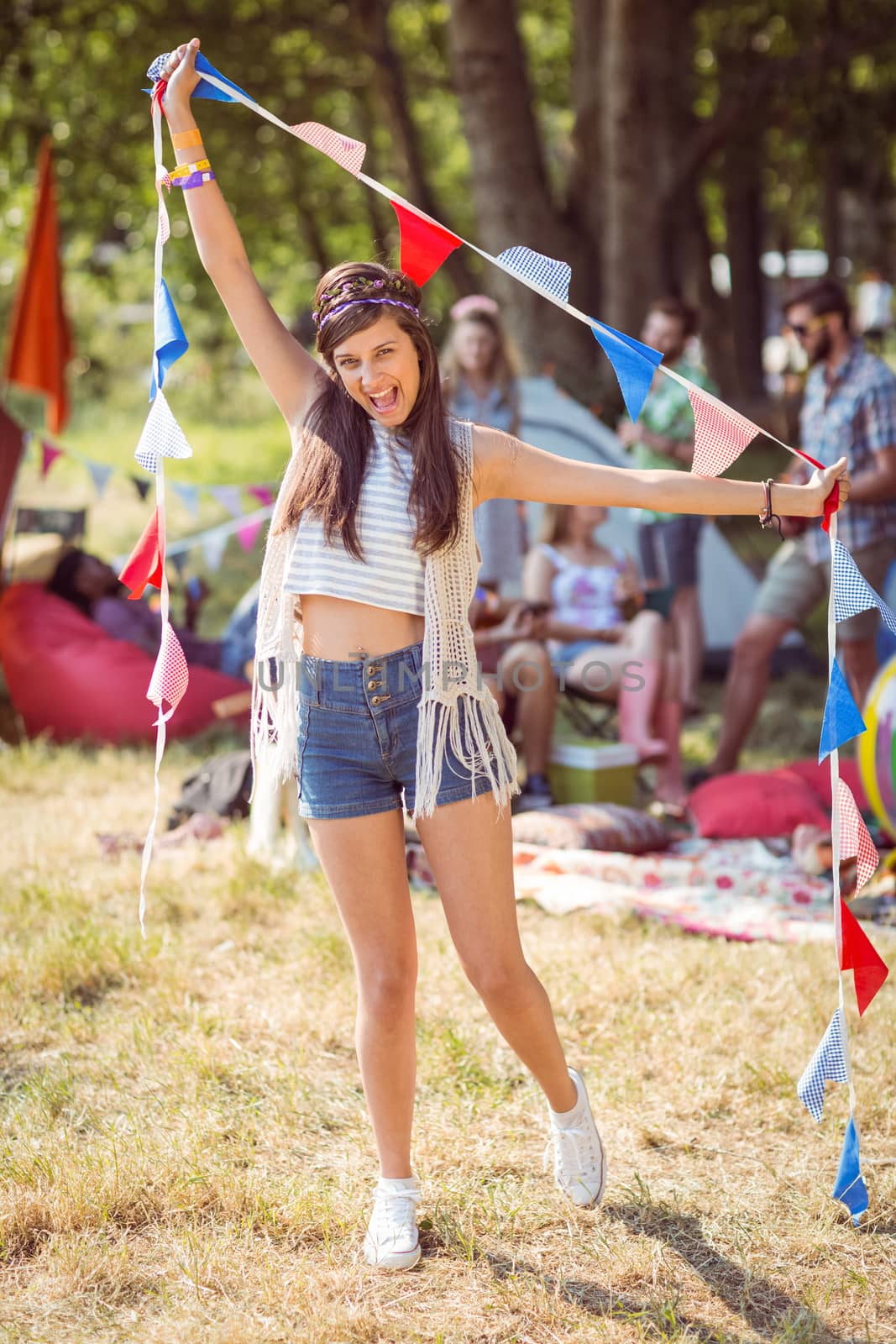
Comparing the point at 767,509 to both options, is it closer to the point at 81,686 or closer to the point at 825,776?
the point at 825,776

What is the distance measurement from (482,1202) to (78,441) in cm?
1828

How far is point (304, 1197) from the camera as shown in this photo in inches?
107

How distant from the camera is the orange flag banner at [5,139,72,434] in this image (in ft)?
28.7

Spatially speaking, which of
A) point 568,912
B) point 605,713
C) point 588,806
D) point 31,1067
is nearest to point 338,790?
point 31,1067

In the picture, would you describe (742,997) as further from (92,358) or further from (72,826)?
(92,358)

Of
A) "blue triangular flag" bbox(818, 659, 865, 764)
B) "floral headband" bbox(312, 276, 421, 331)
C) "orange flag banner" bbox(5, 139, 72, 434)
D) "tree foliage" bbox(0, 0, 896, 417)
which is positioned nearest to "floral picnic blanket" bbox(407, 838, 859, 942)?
"blue triangular flag" bbox(818, 659, 865, 764)

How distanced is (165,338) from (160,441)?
240 mm

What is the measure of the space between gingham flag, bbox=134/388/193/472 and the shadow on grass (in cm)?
163

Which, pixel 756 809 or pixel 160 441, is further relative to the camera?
pixel 756 809

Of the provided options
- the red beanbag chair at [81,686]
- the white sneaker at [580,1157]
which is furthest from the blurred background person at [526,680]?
the white sneaker at [580,1157]

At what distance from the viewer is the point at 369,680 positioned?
96.7 inches

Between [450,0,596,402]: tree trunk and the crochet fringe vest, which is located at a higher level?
[450,0,596,402]: tree trunk

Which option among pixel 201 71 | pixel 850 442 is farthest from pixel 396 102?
pixel 201 71

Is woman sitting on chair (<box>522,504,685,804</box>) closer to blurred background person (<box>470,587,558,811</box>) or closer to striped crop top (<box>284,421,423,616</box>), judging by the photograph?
blurred background person (<box>470,587,558,811</box>)
